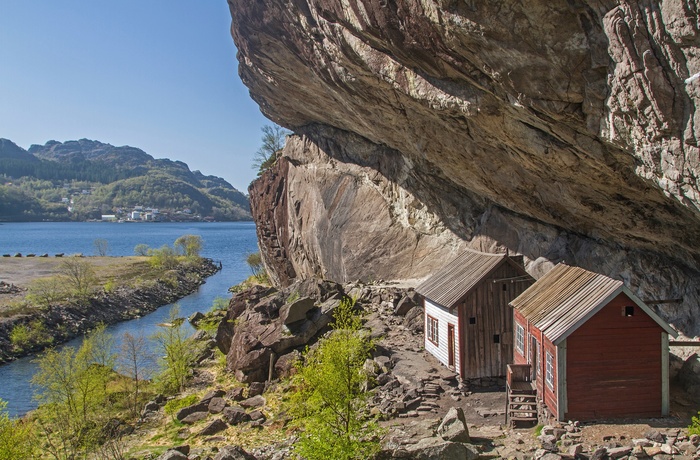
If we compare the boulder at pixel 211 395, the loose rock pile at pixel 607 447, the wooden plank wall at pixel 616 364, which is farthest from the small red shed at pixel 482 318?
the boulder at pixel 211 395

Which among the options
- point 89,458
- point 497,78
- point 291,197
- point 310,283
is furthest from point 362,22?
point 291,197

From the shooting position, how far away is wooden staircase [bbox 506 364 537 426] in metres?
16.7

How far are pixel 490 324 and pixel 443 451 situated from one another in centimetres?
777

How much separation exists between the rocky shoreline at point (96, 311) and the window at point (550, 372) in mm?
45385

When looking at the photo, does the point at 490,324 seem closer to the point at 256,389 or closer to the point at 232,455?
the point at 232,455

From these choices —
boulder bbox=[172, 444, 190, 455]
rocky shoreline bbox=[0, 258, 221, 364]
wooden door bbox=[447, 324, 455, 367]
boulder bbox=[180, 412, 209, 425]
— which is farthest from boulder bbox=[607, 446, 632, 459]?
rocky shoreline bbox=[0, 258, 221, 364]

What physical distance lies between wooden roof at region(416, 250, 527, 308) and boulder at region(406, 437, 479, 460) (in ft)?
22.3

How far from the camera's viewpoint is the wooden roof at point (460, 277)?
21.1m

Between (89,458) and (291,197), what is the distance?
108 feet

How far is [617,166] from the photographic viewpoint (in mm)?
18062

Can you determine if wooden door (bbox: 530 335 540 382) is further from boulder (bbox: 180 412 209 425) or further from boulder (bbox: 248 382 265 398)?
boulder (bbox: 180 412 209 425)

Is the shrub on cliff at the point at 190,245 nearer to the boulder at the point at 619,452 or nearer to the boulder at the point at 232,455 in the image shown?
the boulder at the point at 232,455

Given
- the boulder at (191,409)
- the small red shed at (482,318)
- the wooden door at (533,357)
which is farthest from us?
the boulder at (191,409)

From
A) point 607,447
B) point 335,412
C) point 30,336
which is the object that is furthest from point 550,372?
point 30,336
